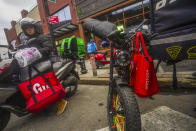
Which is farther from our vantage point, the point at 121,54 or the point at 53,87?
the point at 53,87

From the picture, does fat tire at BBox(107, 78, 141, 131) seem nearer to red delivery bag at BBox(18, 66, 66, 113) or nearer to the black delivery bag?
the black delivery bag

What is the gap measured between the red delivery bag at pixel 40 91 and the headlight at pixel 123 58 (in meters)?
1.32

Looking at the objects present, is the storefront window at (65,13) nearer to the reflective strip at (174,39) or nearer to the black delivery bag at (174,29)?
the black delivery bag at (174,29)

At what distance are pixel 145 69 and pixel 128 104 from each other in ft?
1.22

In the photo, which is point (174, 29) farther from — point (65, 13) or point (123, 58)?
point (65, 13)

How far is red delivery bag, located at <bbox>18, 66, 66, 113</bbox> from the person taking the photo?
1.73 meters

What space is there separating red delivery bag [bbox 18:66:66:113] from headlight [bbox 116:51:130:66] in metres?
1.32

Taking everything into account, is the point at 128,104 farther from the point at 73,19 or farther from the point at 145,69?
the point at 73,19

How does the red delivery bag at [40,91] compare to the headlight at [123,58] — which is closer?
the headlight at [123,58]

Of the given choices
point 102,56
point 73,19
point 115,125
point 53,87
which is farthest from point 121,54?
point 73,19

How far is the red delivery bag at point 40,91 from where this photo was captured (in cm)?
173

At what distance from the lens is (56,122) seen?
6.11ft

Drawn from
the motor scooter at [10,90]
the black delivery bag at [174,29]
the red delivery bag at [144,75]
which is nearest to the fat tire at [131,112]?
the red delivery bag at [144,75]

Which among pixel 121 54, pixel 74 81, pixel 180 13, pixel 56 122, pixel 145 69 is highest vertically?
pixel 180 13
